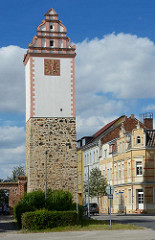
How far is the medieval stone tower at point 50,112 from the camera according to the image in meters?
41.6

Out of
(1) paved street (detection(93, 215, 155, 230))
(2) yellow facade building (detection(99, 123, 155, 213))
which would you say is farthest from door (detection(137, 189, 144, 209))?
(1) paved street (detection(93, 215, 155, 230))

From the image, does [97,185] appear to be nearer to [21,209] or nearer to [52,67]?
[52,67]

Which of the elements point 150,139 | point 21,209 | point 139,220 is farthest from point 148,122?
point 21,209

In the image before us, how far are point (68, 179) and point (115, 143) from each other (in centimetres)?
2343

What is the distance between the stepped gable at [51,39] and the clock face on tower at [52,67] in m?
0.73

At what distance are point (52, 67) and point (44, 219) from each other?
1810 centimetres

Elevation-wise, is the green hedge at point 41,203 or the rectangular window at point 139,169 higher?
the rectangular window at point 139,169

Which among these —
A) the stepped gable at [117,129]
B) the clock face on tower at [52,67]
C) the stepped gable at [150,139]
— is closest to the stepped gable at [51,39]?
the clock face on tower at [52,67]

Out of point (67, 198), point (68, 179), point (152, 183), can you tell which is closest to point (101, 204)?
point (152, 183)

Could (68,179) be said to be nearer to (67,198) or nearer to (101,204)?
(67,198)

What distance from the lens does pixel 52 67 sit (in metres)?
42.9

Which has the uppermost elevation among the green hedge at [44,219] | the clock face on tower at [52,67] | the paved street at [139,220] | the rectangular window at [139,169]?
the clock face on tower at [52,67]

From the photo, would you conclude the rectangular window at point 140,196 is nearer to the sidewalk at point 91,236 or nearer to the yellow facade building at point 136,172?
the yellow facade building at point 136,172

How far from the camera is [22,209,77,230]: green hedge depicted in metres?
27.5
